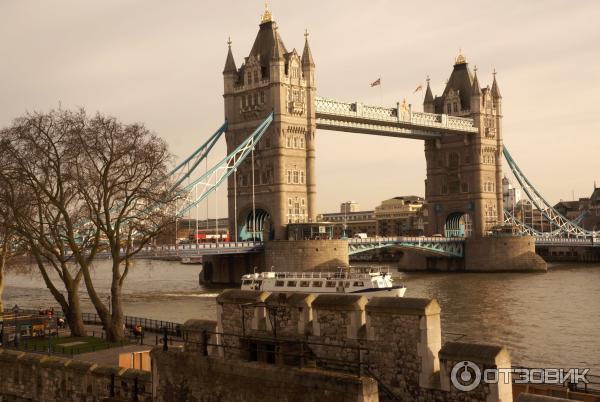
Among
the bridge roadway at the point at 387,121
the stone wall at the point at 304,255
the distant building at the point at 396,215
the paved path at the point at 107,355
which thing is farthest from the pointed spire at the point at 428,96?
the paved path at the point at 107,355

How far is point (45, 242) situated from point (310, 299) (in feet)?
65.2

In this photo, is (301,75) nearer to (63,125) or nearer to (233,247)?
(233,247)

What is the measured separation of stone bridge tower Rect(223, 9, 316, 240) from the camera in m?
74.6

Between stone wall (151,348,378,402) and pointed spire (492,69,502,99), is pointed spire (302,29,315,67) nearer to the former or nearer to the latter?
pointed spire (492,69,502,99)

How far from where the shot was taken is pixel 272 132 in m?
74.8

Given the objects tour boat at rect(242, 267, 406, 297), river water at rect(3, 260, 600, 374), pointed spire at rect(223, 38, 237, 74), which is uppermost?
pointed spire at rect(223, 38, 237, 74)

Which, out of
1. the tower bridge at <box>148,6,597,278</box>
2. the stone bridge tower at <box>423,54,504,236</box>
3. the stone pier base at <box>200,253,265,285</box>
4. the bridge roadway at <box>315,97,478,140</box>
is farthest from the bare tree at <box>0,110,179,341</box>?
the stone bridge tower at <box>423,54,504,236</box>

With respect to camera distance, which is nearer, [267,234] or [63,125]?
[63,125]

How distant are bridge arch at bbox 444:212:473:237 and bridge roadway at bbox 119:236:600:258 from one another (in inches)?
331

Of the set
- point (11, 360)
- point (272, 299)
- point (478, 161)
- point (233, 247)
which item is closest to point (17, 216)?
point (11, 360)

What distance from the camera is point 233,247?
68625 mm

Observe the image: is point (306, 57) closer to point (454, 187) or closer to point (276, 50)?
point (276, 50)

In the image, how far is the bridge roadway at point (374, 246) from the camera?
203 feet

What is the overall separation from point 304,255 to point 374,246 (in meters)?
13.4
